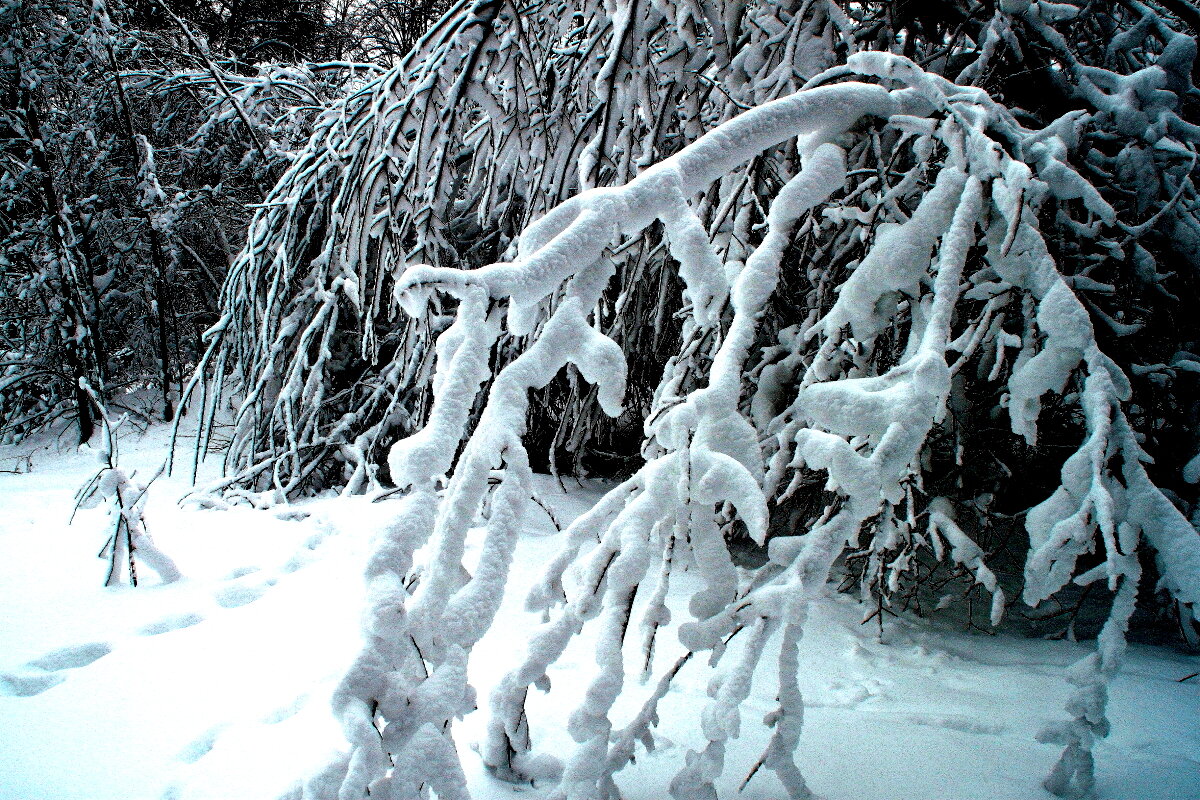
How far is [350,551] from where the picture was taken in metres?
2.91

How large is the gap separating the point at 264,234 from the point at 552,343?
8.33 feet

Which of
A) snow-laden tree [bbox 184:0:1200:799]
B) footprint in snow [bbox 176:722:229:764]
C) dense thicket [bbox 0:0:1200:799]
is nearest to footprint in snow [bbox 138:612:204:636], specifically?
footprint in snow [bbox 176:722:229:764]

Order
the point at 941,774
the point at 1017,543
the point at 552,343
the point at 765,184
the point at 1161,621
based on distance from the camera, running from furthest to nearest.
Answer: the point at 1017,543 < the point at 1161,621 < the point at 765,184 < the point at 941,774 < the point at 552,343

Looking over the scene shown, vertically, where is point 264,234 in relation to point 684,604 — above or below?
above

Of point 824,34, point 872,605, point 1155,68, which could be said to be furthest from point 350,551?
point 1155,68

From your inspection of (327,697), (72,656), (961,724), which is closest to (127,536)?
(72,656)

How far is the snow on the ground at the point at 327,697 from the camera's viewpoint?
4.72 ft

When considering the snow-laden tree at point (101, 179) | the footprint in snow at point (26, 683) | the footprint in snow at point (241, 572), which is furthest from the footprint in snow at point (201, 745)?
the snow-laden tree at point (101, 179)

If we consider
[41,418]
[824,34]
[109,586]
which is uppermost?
[824,34]

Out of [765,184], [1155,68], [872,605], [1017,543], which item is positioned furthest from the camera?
[1017,543]

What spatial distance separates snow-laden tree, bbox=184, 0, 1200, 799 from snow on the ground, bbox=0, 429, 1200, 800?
9.3 inches

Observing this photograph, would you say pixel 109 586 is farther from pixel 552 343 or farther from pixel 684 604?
pixel 552 343

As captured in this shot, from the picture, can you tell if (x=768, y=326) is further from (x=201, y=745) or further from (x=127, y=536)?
(x=127, y=536)

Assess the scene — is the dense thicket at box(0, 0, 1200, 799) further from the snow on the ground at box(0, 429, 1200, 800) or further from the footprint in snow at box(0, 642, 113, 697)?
the footprint in snow at box(0, 642, 113, 697)
